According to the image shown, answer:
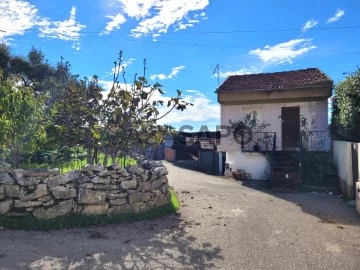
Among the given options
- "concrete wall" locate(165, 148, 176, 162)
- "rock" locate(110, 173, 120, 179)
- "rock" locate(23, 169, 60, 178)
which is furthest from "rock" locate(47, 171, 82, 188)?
"concrete wall" locate(165, 148, 176, 162)

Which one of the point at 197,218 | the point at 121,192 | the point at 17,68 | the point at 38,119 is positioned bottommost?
the point at 197,218

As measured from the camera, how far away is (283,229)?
611 centimetres

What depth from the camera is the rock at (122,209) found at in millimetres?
Answer: 6571

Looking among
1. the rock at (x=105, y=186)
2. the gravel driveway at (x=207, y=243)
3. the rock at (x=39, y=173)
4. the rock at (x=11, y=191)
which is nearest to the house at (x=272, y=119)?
the gravel driveway at (x=207, y=243)

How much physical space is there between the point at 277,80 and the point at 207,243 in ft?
39.4

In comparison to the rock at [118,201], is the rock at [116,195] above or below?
above

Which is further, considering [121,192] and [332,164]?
[332,164]

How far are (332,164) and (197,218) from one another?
768cm

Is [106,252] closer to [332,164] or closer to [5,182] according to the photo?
[5,182]

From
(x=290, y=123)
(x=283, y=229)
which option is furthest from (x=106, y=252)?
(x=290, y=123)

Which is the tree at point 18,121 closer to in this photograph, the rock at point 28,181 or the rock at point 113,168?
the rock at point 28,181

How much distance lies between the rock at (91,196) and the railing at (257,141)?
936cm

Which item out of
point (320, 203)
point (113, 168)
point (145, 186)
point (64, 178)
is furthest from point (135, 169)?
point (320, 203)

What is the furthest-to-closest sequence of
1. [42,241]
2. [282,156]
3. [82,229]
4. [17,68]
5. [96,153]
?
[17,68], [282,156], [96,153], [82,229], [42,241]
